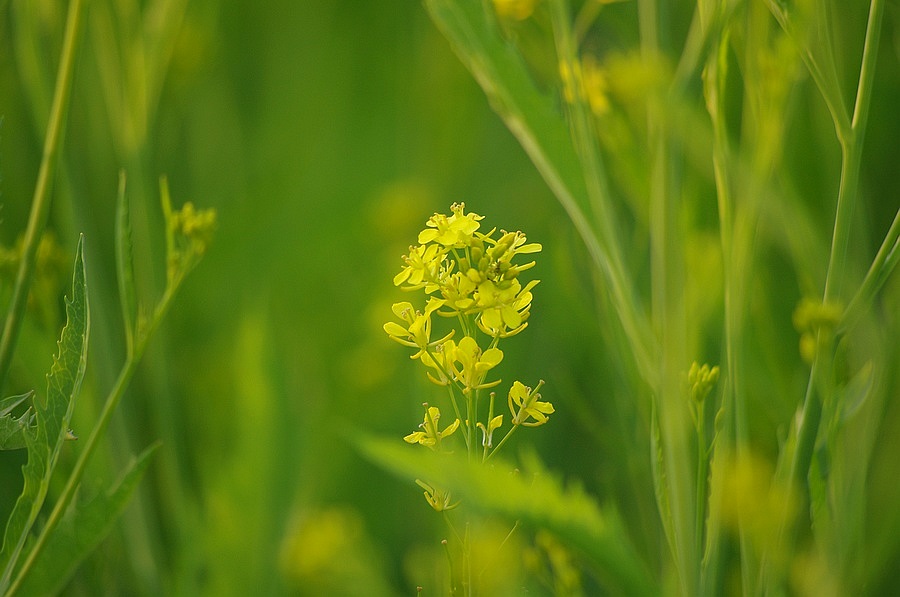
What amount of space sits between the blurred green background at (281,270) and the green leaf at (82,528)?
0.20m

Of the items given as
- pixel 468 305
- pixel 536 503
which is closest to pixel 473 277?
pixel 468 305

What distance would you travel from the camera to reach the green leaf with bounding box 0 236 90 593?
1.39ft

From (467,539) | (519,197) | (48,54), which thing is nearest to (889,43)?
(519,197)

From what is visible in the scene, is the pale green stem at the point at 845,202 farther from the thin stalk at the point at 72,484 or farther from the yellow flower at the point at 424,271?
the thin stalk at the point at 72,484

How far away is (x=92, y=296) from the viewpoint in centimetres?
77

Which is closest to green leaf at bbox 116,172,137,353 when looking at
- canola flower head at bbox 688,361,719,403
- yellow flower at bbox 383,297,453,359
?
yellow flower at bbox 383,297,453,359

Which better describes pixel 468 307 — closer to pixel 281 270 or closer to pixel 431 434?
pixel 431 434

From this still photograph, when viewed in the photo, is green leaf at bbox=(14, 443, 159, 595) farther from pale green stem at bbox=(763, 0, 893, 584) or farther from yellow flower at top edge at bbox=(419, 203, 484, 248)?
pale green stem at bbox=(763, 0, 893, 584)

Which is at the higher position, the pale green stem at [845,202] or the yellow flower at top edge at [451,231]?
the yellow flower at top edge at [451,231]

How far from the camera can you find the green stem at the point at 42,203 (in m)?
0.44

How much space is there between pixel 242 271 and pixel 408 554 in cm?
44

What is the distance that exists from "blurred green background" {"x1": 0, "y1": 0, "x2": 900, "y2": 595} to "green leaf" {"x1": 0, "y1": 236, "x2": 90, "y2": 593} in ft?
0.84

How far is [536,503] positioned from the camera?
442mm

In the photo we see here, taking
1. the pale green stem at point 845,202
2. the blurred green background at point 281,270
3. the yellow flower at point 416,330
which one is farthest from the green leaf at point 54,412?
the pale green stem at point 845,202
